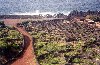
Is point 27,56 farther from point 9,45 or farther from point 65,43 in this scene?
point 65,43

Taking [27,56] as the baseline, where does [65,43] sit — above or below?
above

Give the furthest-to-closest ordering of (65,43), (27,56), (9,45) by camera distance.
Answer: (65,43) < (9,45) < (27,56)

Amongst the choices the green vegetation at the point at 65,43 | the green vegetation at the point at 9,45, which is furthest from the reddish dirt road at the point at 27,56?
the green vegetation at the point at 9,45

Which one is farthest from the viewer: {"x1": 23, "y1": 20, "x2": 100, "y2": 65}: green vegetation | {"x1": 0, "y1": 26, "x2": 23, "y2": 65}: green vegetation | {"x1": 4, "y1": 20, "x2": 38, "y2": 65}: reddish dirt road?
{"x1": 0, "y1": 26, "x2": 23, "y2": 65}: green vegetation

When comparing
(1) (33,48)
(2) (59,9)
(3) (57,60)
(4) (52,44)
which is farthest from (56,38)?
(2) (59,9)

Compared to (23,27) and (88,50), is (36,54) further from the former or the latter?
(23,27)

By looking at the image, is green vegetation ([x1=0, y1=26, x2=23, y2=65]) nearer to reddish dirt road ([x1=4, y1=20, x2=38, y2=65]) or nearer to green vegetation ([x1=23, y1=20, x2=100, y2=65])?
reddish dirt road ([x1=4, y1=20, x2=38, y2=65])

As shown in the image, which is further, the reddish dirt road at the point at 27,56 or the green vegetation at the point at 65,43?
the green vegetation at the point at 65,43

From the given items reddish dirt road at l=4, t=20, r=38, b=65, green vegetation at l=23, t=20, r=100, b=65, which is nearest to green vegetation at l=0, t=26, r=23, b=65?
reddish dirt road at l=4, t=20, r=38, b=65

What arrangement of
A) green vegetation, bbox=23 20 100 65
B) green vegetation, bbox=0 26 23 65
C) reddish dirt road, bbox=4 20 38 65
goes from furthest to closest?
1. green vegetation, bbox=0 26 23 65
2. green vegetation, bbox=23 20 100 65
3. reddish dirt road, bbox=4 20 38 65

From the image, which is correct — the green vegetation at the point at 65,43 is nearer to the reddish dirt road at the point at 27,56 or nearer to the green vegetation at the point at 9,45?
the reddish dirt road at the point at 27,56

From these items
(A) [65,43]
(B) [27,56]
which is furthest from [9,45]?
(A) [65,43]
